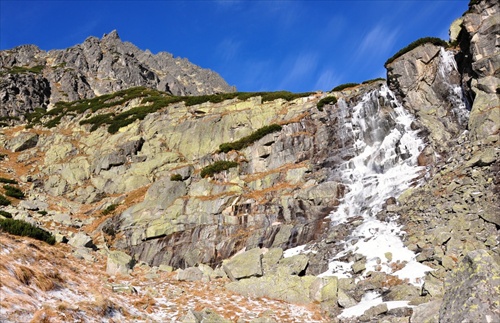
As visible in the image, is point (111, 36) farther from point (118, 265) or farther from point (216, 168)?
point (118, 265)

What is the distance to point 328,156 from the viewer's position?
31.1m

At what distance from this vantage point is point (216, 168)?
105 ft

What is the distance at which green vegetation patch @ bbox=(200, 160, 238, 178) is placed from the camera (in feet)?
104

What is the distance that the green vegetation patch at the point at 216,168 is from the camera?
3157cm

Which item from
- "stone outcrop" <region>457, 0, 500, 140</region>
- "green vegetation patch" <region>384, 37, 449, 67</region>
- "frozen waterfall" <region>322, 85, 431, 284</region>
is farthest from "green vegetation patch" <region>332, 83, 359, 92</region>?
"stone outcrop" <region>457, 0, 500, 140</region>

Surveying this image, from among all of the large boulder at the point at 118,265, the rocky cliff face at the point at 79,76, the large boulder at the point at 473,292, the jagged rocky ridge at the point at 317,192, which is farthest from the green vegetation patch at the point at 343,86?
the rocky cliff face at the point at 79,76

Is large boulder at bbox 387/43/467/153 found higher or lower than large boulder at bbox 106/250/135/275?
higher

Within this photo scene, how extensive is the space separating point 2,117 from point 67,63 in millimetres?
47871

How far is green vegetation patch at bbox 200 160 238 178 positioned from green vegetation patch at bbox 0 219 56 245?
13.5 meters

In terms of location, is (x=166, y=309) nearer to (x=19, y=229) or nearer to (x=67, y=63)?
(x=19, y=229)

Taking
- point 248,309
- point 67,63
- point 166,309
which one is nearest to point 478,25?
point 248,309

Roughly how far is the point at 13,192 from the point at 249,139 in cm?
2271

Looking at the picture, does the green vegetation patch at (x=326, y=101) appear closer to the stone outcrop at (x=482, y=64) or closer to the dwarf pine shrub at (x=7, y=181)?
the stone outcrop at (x=482, y=64)

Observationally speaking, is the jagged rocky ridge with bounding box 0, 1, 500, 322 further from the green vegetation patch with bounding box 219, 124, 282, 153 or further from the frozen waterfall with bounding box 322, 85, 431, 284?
the green vegetation patch with bounding box 219, 124, 282, 153
